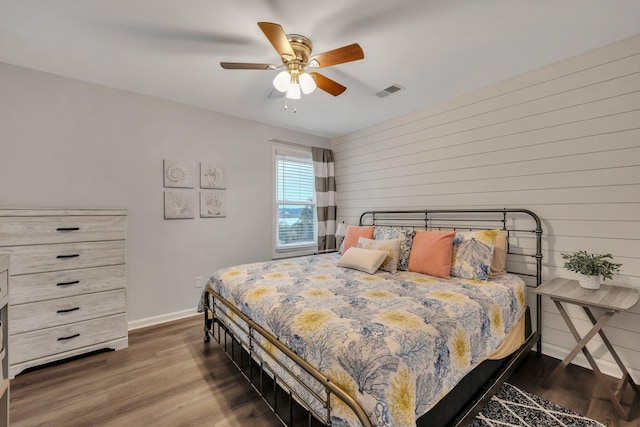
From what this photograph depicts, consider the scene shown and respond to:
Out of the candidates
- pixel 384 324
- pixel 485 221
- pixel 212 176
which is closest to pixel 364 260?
pixel 384 324

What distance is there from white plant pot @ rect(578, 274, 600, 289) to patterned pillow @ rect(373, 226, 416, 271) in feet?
4.13

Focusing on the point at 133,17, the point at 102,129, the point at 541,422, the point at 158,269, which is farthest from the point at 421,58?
the point at 158,269

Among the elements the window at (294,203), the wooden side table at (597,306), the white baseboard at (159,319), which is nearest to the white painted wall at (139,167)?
the white baseboard at (159,319)

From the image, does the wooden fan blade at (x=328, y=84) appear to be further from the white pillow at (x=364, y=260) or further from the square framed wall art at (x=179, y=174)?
the square framed wall art at (x=179, y=174)

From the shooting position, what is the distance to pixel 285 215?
4.18 metres

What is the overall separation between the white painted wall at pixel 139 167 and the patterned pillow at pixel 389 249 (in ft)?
5.67

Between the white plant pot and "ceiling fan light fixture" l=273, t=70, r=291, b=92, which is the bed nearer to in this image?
the white plant pot

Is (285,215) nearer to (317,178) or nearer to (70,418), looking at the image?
(317,178)

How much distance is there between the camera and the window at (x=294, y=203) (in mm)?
4082

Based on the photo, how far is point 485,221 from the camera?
9.15 ft

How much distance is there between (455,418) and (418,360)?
0.56 metres

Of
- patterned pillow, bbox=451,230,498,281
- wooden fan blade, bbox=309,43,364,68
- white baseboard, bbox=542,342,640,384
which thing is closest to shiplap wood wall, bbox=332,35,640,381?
white baseboard, bbox=542,342,640,384

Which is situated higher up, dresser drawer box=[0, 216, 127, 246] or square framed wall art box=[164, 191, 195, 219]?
square framed wall art box=[164, 191, 195, 219]

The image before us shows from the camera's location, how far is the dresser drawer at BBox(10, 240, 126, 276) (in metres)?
2.11
